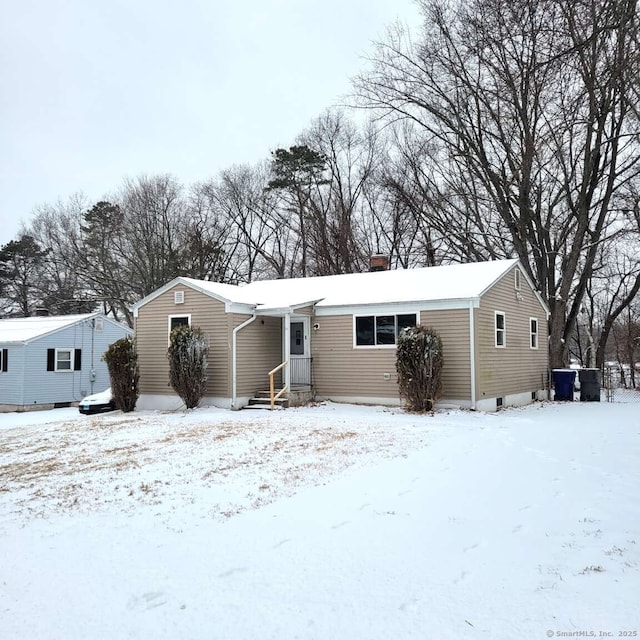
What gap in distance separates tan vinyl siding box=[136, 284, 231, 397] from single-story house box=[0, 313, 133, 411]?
238 inches

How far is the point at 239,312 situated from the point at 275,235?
61.8ft

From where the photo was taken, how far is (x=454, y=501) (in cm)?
534

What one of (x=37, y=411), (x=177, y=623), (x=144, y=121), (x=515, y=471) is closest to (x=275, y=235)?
(x=144, y=121)

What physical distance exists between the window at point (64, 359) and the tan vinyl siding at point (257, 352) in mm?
9536

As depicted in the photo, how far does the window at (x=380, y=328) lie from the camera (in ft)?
47.1


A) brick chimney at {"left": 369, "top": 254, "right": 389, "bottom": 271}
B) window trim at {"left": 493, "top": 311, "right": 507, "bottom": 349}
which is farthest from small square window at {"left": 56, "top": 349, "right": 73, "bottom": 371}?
window trim at {"left": 493, "top": 311, "right": 507, "bottom": 349}

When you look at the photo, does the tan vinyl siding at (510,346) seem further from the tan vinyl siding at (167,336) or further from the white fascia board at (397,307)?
A: the tan vinyl siding at (167,336)

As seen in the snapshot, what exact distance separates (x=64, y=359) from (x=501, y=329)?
15.7 m

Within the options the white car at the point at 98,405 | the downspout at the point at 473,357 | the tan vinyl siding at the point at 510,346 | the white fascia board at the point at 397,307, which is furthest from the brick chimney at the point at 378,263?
the white car at the point at 98,405

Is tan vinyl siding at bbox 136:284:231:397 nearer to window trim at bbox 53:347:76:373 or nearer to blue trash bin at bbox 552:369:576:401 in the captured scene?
window trim at bbox 53:347:76:373

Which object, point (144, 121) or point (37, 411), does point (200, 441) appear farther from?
point (144, 121)

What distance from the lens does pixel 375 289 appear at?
51.9 ft

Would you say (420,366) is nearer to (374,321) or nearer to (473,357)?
(473,357)

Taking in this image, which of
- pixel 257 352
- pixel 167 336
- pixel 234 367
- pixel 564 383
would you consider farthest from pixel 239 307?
pixel 564 383
